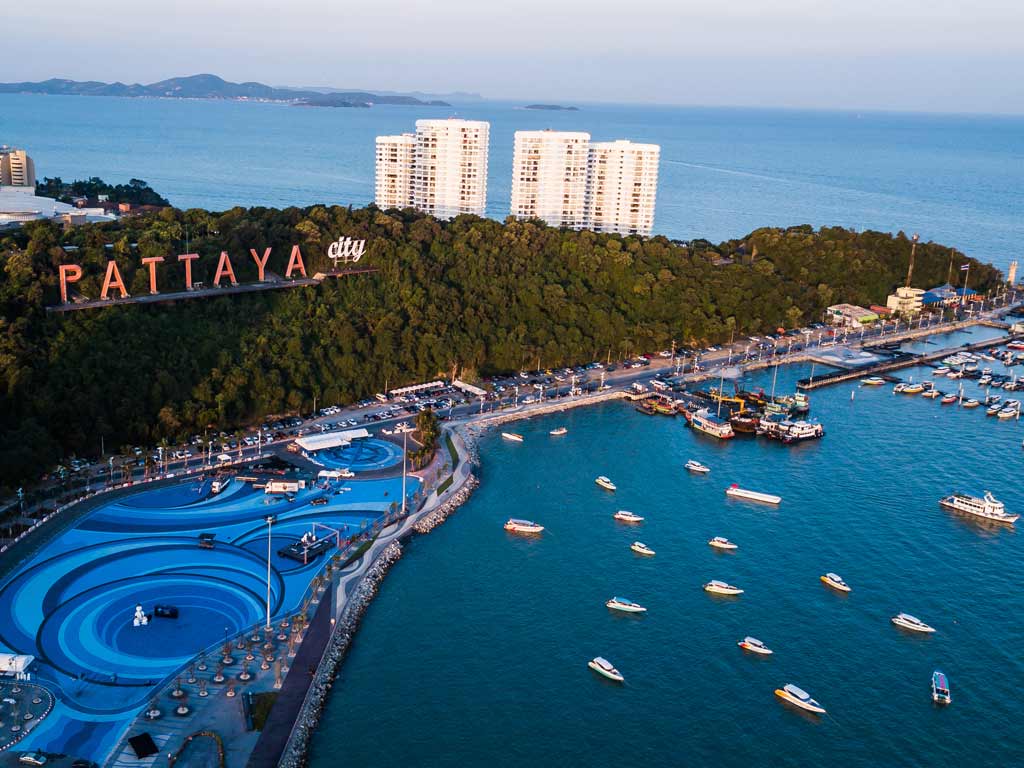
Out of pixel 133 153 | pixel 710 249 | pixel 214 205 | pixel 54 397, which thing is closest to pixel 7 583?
pixel 54 397

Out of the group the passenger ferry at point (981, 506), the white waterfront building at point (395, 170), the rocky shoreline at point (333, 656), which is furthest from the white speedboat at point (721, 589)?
the white waterfront building at point (395, 170)

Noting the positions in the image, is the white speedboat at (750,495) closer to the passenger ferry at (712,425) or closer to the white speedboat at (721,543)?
the white speedboat at (721,543)

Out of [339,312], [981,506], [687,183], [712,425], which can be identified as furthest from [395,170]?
[687,183]

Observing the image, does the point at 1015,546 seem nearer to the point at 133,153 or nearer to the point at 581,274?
the point at 581,274

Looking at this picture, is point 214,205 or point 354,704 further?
point 214,205

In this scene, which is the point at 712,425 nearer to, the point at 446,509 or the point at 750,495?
the point at 750,495
